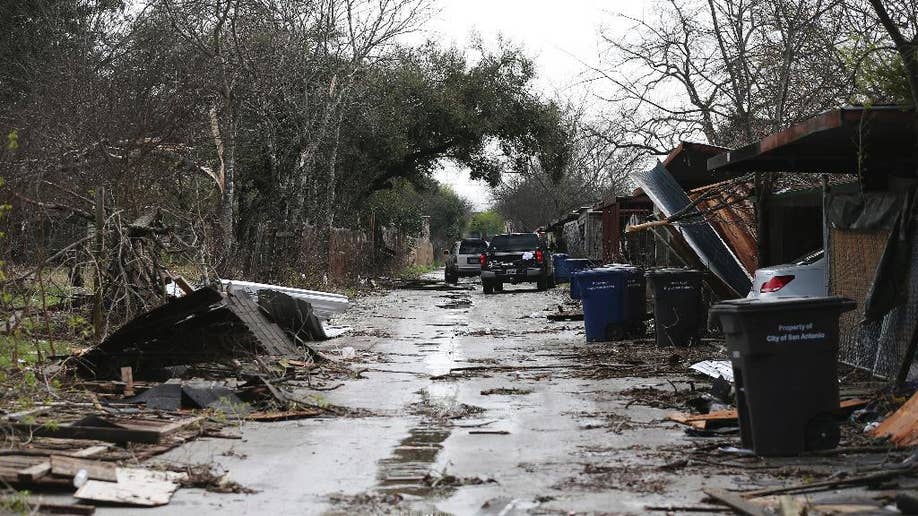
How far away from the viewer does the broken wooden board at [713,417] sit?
8906 millimetres

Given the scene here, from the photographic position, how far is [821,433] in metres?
7.65

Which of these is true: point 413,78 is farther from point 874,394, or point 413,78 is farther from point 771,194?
point 874,394

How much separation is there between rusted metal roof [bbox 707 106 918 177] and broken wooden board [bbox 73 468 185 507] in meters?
6.99

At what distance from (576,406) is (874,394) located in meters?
2.90

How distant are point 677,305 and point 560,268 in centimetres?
2496

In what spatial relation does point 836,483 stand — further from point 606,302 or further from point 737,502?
point 606,302

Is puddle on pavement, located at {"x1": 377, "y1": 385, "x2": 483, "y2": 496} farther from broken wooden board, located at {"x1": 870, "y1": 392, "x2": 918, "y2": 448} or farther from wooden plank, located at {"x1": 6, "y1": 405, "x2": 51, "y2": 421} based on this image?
broken wooden board, located at {"x1": 870, "y1": 392, "x2": 918, "y2": 448}

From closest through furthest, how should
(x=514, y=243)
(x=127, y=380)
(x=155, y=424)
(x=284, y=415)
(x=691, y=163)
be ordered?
(x=155, y=424)
(x=284, y=415)
(x=127, y=380)
(x=691, y=163)
(x=514, y=243)

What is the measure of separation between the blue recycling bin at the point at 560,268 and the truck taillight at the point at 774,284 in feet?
88.4

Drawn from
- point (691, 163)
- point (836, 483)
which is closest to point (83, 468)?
point (836, 483)

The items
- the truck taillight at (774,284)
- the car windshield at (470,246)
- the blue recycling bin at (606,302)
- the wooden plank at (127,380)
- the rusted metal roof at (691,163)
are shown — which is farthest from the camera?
the car windshield at (470,246)

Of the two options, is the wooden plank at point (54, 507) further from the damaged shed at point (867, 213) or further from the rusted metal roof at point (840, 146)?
the rusted metal roof at point (840, 146)

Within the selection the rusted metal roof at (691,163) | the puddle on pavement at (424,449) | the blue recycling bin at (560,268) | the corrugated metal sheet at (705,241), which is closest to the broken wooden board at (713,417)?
the puddle on pavement at (424,449)

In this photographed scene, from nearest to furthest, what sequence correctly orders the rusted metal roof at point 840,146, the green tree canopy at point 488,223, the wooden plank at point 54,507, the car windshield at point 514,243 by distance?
the wooden plank at point 54,507, the rusted metal roof at point 840,146, the car windshield at point 514,243, the green tree canopy at point 488,223
